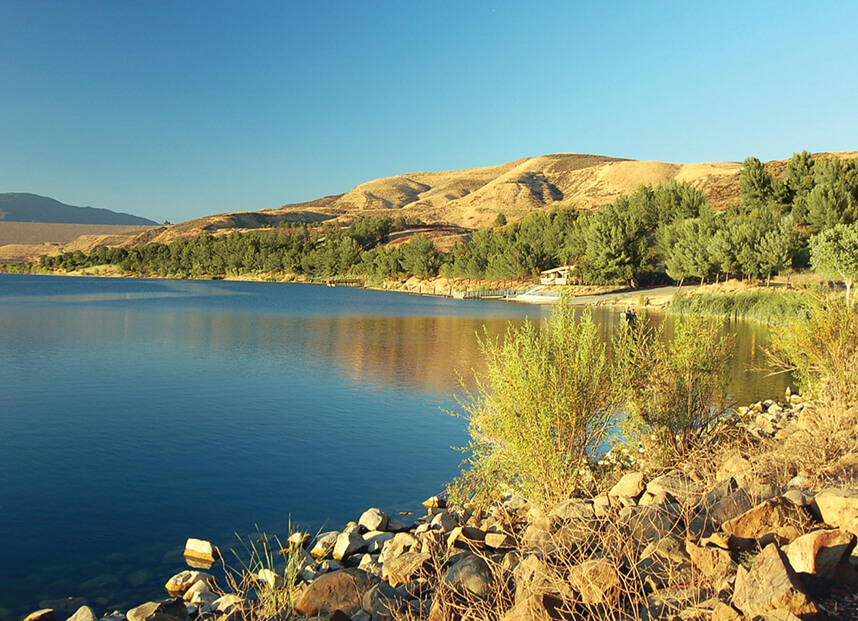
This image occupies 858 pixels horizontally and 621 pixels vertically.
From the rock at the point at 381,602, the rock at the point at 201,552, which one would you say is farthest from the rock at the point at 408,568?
the rock at the point at 201,552

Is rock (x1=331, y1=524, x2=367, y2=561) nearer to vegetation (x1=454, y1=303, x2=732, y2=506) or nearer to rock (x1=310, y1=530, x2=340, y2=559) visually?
rock (x1=310, y1=530, x2=340, y2=559)

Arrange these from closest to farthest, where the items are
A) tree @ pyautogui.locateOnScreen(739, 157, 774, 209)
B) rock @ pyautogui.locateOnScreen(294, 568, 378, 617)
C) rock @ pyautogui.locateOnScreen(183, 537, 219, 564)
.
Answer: rock @ pyautogui.locateOnScreen(294, 568, 378, 617), rock @ pyautogui.locateOnScreen(183, 537, 219, 564), tree @ pyautogui.locateOnScreen(739, 157, 774, 209)

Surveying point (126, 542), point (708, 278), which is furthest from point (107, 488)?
A: point (708, 278)

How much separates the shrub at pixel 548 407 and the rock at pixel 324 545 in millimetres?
2175

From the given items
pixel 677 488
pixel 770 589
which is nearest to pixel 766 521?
pixel 770 589

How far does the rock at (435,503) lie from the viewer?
33.4 feet

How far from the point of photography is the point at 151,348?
91.4ft

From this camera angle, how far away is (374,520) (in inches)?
354

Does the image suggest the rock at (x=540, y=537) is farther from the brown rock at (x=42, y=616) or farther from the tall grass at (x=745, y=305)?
the tall grass at (x=745, y=305)

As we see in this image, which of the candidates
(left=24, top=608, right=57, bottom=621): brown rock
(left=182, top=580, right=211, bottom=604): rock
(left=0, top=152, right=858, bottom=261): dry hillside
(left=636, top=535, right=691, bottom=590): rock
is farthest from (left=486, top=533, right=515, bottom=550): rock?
(left=0, top=152, right=858, bottom=261): dry hillside

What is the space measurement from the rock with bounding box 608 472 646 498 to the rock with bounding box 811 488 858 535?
2073mm

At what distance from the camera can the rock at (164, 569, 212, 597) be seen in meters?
7.48

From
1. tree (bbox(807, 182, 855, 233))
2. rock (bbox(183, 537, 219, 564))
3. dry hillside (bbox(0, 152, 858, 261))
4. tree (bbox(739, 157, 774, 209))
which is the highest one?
dry hillside (bbox(0, 152, 858, 261))

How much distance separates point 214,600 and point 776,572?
5535mm
